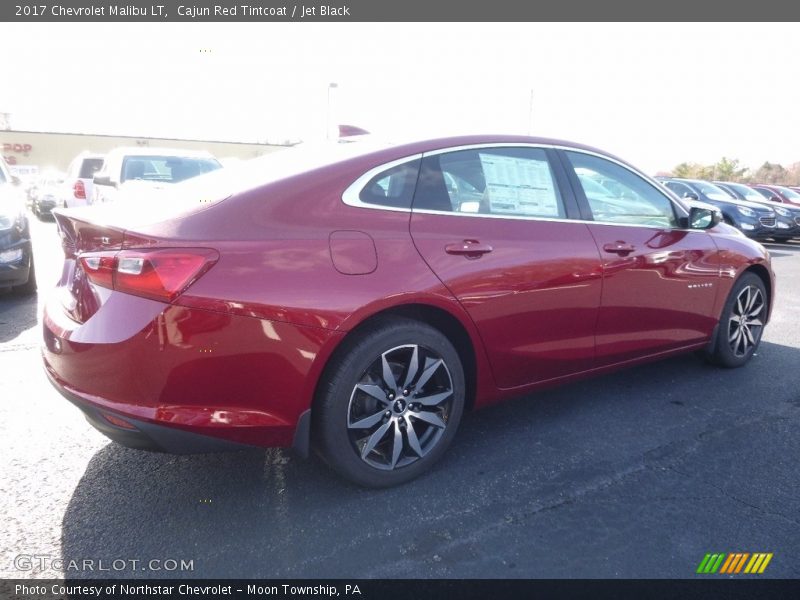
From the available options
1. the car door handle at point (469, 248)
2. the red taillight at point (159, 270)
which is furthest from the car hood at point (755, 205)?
the red taillight at point (159, 270)

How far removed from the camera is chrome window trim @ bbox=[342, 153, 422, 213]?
8.74 ft

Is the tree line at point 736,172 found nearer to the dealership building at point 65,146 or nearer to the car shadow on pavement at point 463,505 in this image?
the dealership building at point 65,146

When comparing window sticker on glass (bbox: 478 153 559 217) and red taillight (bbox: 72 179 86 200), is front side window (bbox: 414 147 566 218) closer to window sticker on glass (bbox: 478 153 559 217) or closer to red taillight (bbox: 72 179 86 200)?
window sticker on glass (bbox: 478 153 559 217)

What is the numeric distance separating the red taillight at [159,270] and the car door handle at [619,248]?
2177 mm

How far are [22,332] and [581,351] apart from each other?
458 cm

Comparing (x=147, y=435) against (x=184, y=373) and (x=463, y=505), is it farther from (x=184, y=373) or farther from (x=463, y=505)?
(x=463, y=505)

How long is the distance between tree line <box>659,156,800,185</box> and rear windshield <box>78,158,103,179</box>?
3843 cm

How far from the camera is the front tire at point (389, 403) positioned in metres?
2.58

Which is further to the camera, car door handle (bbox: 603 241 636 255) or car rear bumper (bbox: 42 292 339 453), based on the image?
car door handle (bbox: 603 241 636 255)

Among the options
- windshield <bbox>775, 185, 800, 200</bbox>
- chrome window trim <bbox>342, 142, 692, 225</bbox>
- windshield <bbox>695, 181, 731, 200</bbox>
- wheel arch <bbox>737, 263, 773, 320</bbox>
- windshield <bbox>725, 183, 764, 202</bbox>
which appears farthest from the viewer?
windshield <bbox>775, 185, 800, 200</bbox>

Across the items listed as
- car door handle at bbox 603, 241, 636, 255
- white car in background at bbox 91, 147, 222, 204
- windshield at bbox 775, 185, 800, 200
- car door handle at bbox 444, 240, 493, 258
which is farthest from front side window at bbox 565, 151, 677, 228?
windshield at bbox 775, 185, 800, 200

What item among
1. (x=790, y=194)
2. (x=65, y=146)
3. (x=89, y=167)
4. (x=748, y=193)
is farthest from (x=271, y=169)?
(x=65, y=146)

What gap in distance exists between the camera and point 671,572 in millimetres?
2277

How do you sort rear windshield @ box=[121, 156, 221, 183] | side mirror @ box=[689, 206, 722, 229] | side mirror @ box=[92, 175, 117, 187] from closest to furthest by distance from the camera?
side mirror @ box=[689, 206, 722, 229] → side mirror @ box=[92, 175, 117, 187] → rear windshield @ box=[121, 156, 221, 183]
